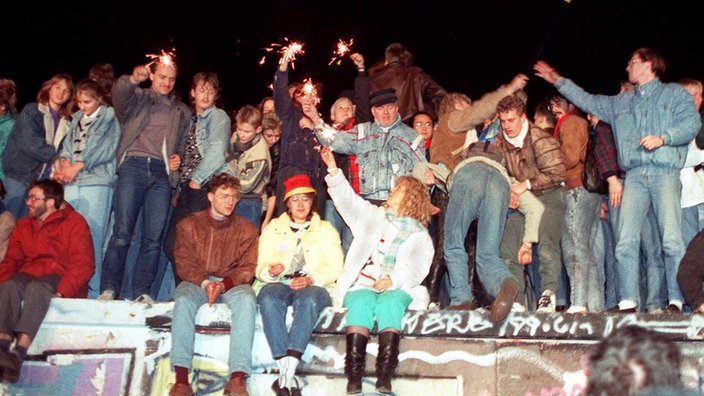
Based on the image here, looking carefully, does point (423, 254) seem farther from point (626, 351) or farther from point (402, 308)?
point (626, 351)

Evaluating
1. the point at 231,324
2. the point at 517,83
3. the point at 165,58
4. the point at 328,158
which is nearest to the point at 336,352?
the point at 231,324

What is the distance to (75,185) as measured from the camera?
27.5ft

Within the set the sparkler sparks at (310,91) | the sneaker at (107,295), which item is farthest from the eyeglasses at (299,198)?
the sneaker at (107,295)

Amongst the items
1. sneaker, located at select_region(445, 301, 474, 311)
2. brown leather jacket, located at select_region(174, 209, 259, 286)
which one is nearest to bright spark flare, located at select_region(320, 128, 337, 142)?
brown leather jacket, located at select_region(174, 209, 259, 286)

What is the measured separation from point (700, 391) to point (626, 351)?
159 inches

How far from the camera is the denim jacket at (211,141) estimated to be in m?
8.34

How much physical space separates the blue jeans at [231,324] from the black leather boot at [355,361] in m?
0.84

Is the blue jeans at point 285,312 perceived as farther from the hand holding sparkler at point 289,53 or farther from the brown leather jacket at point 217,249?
the hand holding sparkler at point 289,53

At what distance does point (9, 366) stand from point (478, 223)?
4.26m

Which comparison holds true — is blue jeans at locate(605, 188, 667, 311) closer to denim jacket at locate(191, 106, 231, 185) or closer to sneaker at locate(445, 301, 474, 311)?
sneaker at locate(445, 301, 474, 311)

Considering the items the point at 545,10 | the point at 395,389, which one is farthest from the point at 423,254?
the point at 545,10

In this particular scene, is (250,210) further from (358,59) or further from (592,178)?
(592,178)

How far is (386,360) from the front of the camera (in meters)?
6.61

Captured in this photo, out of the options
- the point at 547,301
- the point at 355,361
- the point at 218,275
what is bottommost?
the point at 355,361
